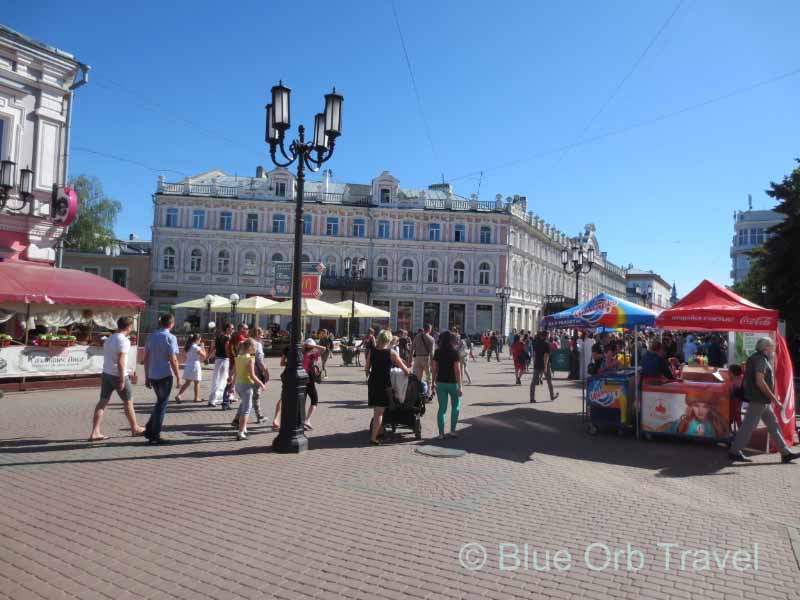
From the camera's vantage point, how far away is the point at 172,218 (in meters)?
46.0

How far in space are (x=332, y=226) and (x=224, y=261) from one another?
30.6ft

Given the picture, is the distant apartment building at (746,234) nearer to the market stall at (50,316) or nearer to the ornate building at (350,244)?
the ornate building at (350,244)

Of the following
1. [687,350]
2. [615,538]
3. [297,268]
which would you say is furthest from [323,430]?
[687,350]

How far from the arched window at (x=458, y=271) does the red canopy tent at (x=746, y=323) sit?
38.2 m

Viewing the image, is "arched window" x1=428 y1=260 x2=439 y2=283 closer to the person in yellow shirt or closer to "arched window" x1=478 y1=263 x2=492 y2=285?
"arched window" x1=478 y1=263 x2=492 y2=285

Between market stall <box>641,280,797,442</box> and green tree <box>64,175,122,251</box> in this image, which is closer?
market stall <box>641,280,797,442</box>

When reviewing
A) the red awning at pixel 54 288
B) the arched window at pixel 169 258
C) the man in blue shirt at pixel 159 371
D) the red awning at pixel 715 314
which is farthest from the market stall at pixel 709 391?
the arched window at pixel 169 258

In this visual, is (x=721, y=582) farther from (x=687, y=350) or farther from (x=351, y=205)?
(x=351, y=205)

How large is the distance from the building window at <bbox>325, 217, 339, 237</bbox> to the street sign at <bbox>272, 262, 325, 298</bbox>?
2040cm

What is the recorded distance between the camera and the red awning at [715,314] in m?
8.93

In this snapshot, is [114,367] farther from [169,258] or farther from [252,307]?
[169,258]

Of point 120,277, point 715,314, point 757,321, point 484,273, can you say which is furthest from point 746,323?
point 120,277

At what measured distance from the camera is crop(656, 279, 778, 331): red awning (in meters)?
8.93

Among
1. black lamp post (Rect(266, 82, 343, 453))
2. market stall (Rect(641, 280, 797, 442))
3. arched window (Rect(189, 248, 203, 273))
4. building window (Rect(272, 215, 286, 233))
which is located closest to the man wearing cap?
market stall (Rect(641, 280, 797, 442))
